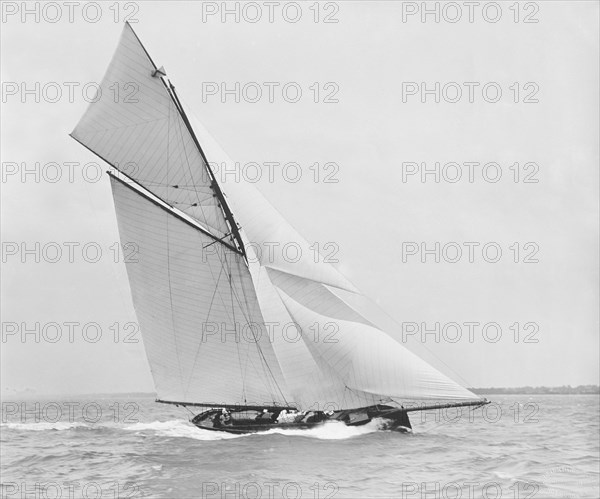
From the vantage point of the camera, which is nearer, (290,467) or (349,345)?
(290,467)

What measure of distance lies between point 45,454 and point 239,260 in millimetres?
8943

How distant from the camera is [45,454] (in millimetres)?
24891

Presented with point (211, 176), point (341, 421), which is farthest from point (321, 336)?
point (211, 176)

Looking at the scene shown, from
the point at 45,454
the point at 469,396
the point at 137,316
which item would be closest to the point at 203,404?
the point at 137,316

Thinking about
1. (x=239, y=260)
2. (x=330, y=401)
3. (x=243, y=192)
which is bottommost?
(x=330, y=401)

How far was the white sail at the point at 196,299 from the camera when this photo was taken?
1085 inches

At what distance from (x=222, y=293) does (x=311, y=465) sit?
8481 millimetres

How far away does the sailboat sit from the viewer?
25859 millimetres

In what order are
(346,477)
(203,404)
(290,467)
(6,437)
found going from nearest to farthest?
1. (346,477)
2. (290,467)
3. (203,404)
4. (6,437)

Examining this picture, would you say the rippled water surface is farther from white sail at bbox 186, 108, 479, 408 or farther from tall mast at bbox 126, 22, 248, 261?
tall mast at bbox 126, 22, 248, 261

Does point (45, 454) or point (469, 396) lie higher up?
point (469, 396)

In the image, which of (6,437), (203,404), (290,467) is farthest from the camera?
(6,437)

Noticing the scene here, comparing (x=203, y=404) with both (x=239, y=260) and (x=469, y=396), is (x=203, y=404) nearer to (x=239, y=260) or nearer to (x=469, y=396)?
(x=239, y=260)

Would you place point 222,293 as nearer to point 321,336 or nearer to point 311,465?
point 321,336
